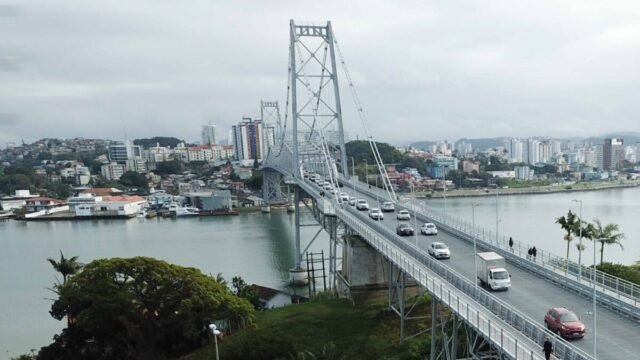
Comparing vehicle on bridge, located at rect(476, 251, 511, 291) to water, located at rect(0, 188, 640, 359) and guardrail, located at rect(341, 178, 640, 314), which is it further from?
water, located at rect(0, 188, 640, 359)

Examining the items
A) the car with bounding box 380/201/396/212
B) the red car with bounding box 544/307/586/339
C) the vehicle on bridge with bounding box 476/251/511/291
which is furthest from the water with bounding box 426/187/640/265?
the red car with bounding box 544/307/586/339

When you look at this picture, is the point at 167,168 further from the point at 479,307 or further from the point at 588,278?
the point at 479,307

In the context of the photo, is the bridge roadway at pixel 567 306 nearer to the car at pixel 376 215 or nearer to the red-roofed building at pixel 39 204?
the car at pixel 376 215

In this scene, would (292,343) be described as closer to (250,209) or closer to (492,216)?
(492,216)

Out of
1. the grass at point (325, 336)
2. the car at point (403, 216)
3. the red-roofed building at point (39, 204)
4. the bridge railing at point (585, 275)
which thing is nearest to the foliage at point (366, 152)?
the red-roofed building at point (39, 204)

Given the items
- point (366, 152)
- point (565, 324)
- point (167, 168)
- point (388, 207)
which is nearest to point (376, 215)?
point (388, 207)

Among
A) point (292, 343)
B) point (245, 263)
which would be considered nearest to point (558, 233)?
point (245, 263)

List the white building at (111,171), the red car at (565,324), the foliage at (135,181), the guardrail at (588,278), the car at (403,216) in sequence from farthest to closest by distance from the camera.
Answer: the white building at (111,171) → the foliage at (135,181) → the car at (403,216) → the guardrail at (588,278) → the red car at (565,324)
